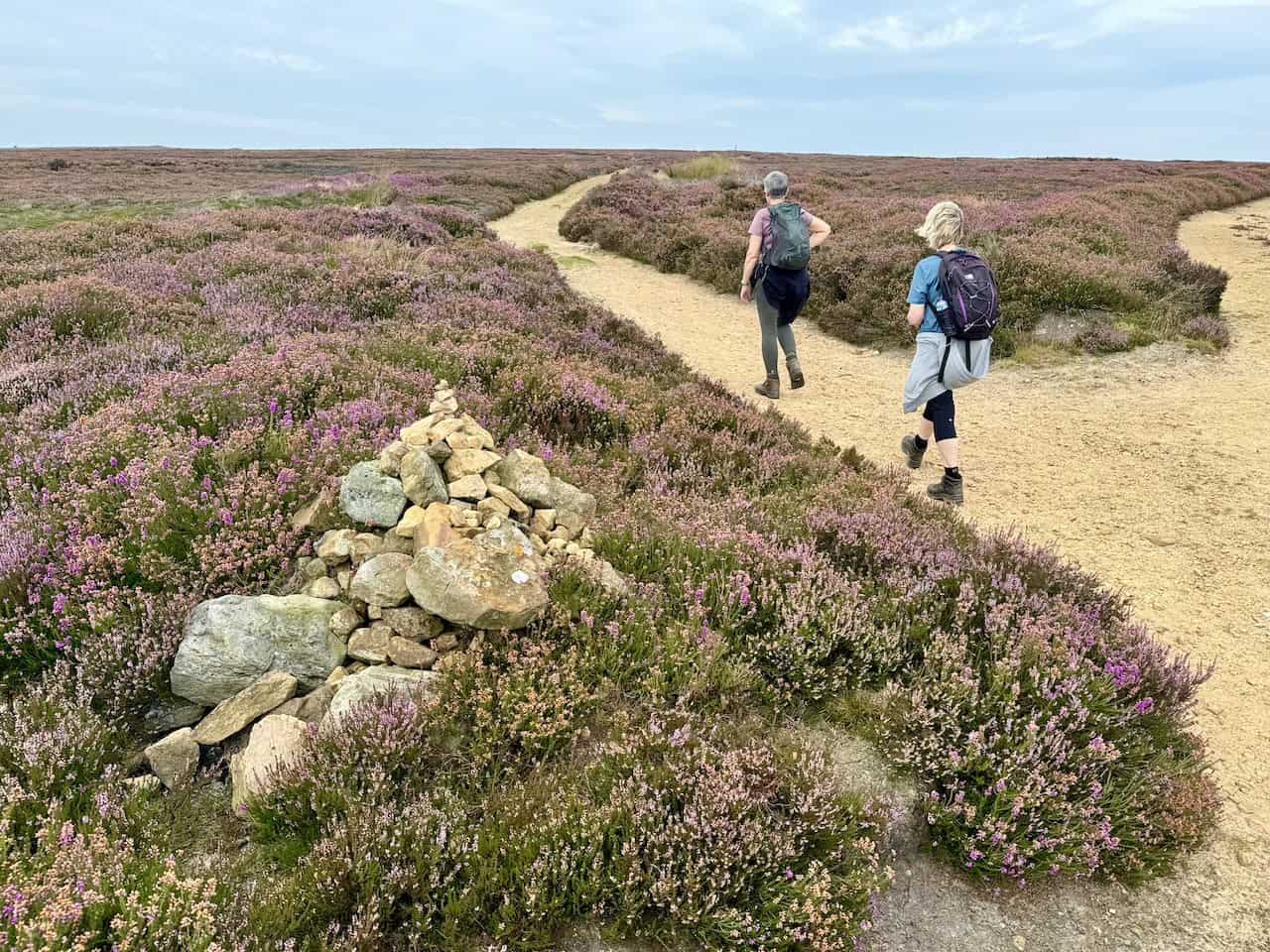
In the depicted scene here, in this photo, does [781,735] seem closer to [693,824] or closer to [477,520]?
[693,824]

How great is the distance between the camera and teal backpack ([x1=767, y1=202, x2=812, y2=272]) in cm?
884

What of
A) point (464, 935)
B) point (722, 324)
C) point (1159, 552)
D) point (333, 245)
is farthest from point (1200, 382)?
point (333, 245)

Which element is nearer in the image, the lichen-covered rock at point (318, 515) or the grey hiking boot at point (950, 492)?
the lichen-covered rock at point (318, 515)

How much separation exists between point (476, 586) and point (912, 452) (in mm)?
5816

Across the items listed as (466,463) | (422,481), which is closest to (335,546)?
(422,481)

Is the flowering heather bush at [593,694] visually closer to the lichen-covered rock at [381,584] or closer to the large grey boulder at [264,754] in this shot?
the large grey boulder at [264,754]

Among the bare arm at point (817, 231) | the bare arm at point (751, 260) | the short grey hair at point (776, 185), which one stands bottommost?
the bare arm at point (751, 260)

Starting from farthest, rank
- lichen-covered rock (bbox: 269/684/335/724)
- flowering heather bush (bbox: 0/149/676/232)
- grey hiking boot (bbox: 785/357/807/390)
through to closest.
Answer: flowering heather bush (bbox: 0/149/676/232)
grey hiking boot (bbox: 785/357/807/390)
lichen-covered rock (bbox: 269/684/335/724)

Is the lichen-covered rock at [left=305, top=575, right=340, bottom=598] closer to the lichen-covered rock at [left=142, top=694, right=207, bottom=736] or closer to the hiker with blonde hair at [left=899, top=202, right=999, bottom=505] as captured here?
the lichen-covered rock at [left=142, top=694, right=207, bottom=736]

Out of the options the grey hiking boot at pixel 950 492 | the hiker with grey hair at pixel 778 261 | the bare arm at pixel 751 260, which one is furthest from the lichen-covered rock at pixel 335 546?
the bare arm at pixel 751 260

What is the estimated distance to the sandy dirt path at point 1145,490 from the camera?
320cm

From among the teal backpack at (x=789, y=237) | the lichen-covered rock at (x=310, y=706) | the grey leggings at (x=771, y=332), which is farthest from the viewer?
the grey leggings at (x=771, y=332)

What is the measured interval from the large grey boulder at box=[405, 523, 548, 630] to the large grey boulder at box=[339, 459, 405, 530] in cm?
61

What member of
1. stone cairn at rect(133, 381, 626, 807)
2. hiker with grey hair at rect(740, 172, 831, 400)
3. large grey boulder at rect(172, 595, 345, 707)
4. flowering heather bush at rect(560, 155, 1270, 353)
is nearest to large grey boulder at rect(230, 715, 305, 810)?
stone cairn at rect(133, 381, 626, 807)
